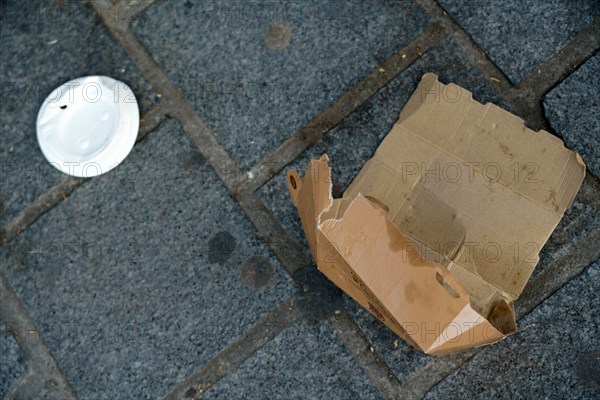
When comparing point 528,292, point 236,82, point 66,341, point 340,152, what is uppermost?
point 236,82

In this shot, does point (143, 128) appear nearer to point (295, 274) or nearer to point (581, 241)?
point (295, 274)

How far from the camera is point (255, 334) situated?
2.16 m

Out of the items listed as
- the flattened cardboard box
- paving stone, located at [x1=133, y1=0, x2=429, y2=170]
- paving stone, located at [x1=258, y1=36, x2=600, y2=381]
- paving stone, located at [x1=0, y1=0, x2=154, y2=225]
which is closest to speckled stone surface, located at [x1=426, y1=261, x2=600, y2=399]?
→ the flattened cardboard box

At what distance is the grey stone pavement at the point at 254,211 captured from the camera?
81.4 inches

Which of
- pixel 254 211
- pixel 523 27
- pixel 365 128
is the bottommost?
pixel 254 211

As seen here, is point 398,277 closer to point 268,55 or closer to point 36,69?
point 268,55

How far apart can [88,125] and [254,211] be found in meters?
0.80

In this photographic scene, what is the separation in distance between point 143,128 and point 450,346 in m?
1.52

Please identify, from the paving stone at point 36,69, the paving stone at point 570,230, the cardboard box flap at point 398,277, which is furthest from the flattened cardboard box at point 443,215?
the paving stone at point 36,69

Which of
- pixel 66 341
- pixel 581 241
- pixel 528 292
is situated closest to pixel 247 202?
pixel 66 341

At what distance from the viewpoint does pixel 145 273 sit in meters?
2.25

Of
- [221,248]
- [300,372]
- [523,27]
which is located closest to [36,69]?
[221,248]

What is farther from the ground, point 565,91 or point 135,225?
point 565,91

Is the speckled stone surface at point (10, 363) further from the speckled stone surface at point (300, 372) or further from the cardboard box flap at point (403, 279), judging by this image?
the cardboard box flap at point (403, 279)
